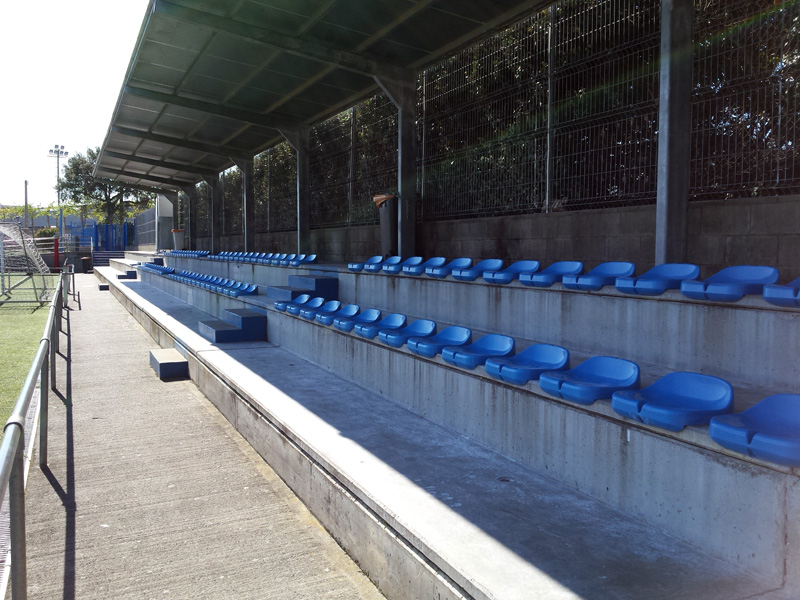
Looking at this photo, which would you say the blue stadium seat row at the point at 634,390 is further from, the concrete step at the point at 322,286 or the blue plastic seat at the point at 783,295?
the concrete step at the point at 322,286

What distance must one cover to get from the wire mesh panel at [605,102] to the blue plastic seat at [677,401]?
186 inches

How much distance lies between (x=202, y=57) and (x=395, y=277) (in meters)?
7.51

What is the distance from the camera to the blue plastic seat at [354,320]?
6.54 metres

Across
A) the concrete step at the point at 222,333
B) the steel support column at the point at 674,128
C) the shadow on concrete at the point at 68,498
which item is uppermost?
the steel support column at the point at 674,128

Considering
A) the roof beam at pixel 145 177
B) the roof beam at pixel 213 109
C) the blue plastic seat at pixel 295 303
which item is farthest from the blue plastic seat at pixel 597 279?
the roof beam at pixel 145 177

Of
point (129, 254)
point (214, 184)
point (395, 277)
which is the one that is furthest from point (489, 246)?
point (129, 254)

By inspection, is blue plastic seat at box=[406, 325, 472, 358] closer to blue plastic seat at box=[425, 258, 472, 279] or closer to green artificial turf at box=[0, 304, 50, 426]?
blue plastic seat at box=[425, 258, 472, 279]

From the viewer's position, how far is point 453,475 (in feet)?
12.1

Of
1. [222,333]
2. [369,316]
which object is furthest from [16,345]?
[369,316]

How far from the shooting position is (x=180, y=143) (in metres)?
20.9

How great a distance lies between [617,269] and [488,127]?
5.17 meters

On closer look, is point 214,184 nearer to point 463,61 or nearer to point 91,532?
point 463,61

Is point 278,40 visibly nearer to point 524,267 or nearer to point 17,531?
point 524,267

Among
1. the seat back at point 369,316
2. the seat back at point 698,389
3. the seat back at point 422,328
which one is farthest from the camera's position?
the seat back at point 369,316
